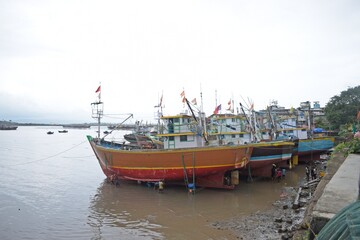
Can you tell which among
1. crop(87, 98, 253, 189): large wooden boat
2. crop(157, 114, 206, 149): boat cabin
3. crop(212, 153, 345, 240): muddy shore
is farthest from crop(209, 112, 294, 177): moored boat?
crop(212, 153, 345, 240): muddy shore

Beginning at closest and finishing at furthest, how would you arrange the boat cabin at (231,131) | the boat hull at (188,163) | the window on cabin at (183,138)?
the boat hull at (188,163), the window on cabin at (183,138), the boat cabin at (231,131)

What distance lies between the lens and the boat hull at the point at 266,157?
17953 millimetres

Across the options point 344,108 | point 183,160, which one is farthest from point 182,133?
point 344,108

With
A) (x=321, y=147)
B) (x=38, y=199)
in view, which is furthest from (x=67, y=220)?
(x=321, y=147)

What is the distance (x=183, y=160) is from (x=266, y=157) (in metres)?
6.83

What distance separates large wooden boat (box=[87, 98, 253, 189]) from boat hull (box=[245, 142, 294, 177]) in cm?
243

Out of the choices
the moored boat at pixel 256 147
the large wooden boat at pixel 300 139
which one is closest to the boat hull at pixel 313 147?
the large wooden boat at pixel 300 139

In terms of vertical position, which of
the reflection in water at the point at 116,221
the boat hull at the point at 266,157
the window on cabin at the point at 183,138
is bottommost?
the reflection in water at the point at 116,221

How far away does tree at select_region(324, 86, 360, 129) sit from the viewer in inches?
1355

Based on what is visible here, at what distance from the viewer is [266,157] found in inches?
720

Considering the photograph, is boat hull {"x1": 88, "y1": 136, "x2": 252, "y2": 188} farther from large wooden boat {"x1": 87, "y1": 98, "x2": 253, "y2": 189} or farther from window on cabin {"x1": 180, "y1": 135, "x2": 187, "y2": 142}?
window on cabin {"x1": 180, "y1": 135, "x2": 187, "y2": 142}

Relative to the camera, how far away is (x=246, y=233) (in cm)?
947

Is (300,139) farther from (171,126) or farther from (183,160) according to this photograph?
(183,160)

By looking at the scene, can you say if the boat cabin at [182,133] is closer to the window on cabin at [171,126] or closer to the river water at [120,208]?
the window on cabin at [171,126]
